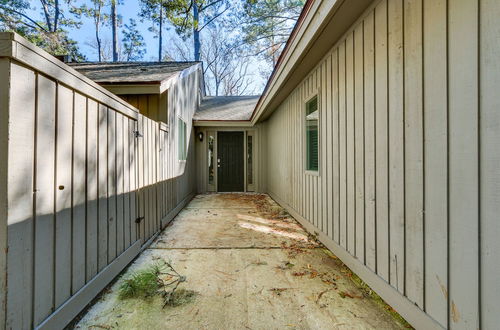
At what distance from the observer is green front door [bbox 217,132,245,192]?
8.02 metres

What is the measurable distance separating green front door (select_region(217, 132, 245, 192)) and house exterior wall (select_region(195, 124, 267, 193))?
0.57ft

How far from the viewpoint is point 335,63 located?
277 centimetres

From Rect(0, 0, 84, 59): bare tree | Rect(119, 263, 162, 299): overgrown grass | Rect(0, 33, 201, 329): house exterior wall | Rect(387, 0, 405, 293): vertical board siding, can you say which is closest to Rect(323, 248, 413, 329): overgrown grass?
Rect(387, 0, 405, 293): vertical board siding

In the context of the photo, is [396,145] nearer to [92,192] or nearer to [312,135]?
[312,135]

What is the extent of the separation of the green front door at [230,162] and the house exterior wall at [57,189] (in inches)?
212

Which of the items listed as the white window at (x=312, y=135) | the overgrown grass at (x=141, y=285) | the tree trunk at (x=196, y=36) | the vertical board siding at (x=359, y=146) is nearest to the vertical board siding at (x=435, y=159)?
the vertical board siding at (x=359, y=146)

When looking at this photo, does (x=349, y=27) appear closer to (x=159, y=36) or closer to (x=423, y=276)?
(x=423, y=276)

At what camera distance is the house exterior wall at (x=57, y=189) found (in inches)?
46.4

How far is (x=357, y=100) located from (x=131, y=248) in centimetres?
292

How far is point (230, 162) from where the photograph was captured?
805 centimetres

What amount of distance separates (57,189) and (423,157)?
2433 millimetres

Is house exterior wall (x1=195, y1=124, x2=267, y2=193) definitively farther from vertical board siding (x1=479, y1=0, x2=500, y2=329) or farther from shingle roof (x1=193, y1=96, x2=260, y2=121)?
vertical board siding (x1=479, y1=0, x2=500, y2=329)

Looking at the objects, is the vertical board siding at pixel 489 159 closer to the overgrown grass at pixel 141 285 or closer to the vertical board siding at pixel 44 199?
the overgrown grass at pixel 141 285

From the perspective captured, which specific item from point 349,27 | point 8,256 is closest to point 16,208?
point 8,256
